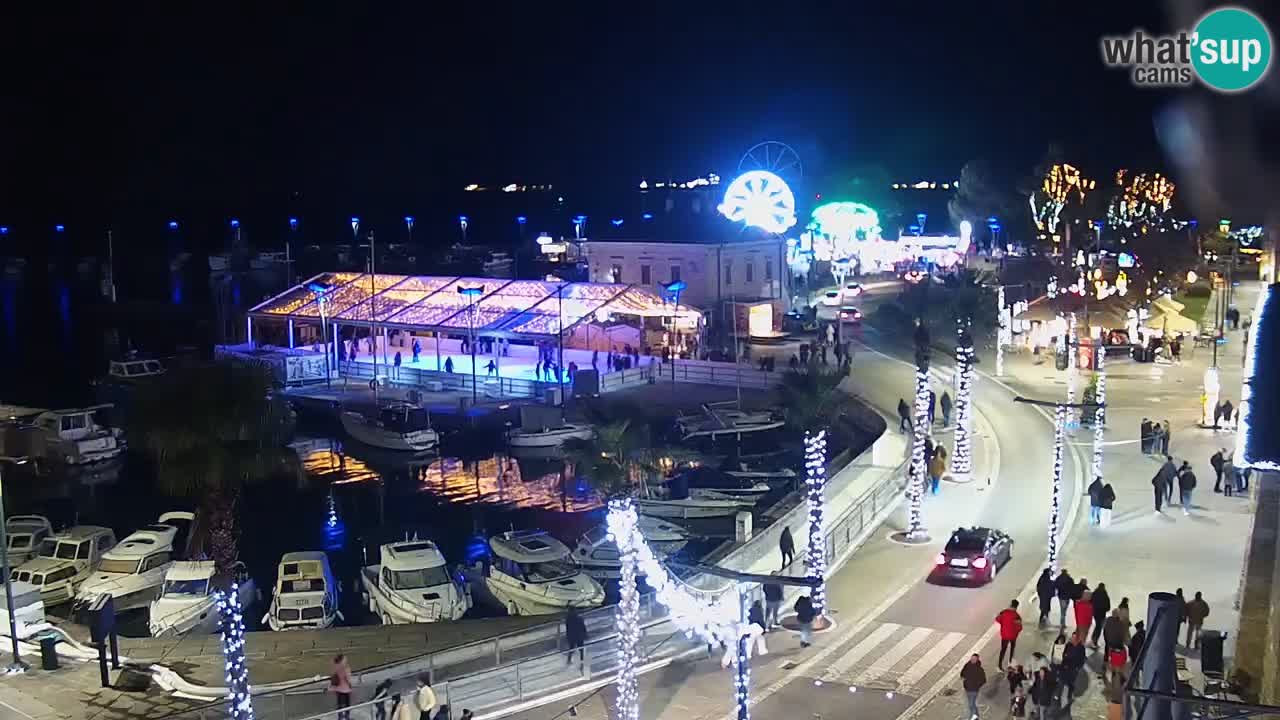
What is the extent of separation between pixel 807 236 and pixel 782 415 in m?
53.0

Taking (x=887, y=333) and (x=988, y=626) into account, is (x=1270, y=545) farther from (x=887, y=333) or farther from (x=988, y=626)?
(x=887, y=333)

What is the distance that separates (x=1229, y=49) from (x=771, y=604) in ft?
42.6

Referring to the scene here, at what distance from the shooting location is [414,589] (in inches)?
1062

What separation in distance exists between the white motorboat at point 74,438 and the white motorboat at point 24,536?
11.5 m

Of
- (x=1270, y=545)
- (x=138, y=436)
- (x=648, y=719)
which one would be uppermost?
(x=138, y=436)

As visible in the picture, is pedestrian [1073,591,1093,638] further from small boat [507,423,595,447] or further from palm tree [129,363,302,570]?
small boat [507,423,595,447]

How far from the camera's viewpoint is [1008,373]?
155 feet

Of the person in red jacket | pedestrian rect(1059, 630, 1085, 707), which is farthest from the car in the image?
pedestrian rect(1059, 630, 1085, 707)

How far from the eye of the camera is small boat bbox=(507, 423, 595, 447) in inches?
1786

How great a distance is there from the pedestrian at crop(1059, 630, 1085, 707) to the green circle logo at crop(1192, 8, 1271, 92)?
31.4ft

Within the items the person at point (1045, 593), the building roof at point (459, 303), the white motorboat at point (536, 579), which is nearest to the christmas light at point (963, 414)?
the white motorboat at point (536, 579)

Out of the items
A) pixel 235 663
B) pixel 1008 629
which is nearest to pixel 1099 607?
pixel 1008 629

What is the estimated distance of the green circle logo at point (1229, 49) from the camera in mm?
8883

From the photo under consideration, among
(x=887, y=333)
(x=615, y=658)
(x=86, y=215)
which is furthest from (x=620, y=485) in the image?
(x=86, y=215)
